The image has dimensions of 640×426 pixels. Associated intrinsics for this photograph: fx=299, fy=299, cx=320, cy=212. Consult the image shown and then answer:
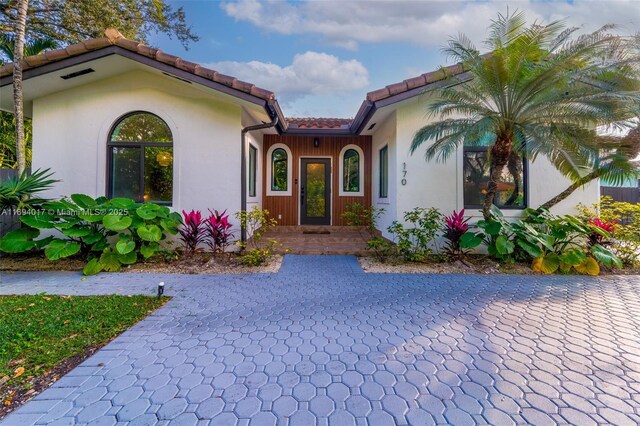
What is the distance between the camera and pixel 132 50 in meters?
5.68

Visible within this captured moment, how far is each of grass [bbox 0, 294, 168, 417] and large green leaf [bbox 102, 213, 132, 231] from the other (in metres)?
1.38

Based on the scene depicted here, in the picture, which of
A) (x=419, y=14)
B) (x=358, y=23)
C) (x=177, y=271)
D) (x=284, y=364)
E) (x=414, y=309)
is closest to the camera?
(x=284, y=364)

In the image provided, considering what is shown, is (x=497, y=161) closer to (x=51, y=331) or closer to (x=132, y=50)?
(x=51, y=331)

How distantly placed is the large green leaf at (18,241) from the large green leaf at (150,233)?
6.78 feet

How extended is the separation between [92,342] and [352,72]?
12645mm

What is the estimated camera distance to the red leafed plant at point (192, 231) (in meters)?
6.16

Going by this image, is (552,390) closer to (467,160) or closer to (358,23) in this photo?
(467,160)

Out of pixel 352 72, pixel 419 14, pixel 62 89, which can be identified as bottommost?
pixel 62 89

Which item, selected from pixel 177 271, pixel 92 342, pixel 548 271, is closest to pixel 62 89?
pixel 177 271

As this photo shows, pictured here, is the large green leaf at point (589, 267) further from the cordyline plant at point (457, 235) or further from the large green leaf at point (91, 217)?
the large green leaf at point (91, 217)

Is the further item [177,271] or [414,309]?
[177,271]

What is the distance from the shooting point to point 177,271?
18.3 ft

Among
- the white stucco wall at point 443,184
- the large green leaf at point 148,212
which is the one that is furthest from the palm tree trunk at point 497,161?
the large green leaf at point 148,212

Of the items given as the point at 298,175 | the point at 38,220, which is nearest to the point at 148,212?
the point at 38,220
